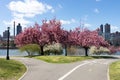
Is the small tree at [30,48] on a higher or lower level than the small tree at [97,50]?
higher

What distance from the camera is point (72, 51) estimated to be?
71625mm

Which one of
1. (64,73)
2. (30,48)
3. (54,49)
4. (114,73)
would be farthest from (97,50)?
(64,73)

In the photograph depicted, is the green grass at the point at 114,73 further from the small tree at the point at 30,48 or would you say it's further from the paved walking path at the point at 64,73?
the small tree at the point at 30,48

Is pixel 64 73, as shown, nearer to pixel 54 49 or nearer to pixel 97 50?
pixel 54 49

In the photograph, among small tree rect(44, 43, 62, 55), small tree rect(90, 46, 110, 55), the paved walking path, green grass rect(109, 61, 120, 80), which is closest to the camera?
the paved walking path

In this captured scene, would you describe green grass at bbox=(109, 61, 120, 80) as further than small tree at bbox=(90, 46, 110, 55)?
No

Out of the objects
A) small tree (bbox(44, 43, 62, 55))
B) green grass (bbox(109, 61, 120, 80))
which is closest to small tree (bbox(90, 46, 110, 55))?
small tree (bbox(44, 43, 62, 55))

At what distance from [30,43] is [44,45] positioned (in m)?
3.07

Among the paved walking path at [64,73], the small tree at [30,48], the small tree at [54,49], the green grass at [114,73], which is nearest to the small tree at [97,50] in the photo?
the small tree at [54,49]

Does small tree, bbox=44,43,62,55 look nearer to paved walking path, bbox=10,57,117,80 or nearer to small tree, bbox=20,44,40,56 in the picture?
small tree, bbox=20,44,40,56

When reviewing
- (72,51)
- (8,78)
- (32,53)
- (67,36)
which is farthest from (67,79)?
(72,51)

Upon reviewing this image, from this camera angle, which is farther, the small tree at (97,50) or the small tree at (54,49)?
the small tree at (97,50)

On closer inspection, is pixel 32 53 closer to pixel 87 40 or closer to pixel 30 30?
pixel 30 30

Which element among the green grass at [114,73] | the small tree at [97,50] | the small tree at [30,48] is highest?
the small tree at [30,48]
